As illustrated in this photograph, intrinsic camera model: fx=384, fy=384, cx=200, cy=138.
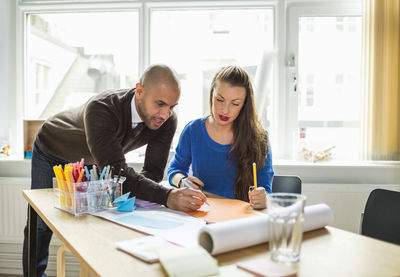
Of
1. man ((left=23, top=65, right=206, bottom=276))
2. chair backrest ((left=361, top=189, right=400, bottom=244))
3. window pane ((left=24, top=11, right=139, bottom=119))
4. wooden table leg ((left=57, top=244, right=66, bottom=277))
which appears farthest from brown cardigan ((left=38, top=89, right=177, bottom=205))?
window pane ((left=24, top=11, right=139, bottom=119))

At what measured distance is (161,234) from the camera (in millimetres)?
1083

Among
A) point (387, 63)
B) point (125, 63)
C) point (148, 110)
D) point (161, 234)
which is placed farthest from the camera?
point (125, 63)

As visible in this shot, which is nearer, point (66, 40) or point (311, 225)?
point (311, 225)

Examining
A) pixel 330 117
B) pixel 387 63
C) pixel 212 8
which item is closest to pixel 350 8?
pixel 387 63

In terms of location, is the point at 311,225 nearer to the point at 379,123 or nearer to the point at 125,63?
the point at 379,123

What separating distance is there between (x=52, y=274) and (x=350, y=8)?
305 cm

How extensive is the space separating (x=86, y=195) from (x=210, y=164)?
747 mm

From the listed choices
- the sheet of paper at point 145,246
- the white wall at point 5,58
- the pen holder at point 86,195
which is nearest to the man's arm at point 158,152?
the pen holder at point 86,195

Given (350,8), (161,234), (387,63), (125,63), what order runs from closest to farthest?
(161,234), (387,63), (350,8), (125,63)

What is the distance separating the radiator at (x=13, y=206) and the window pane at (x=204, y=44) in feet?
4.27

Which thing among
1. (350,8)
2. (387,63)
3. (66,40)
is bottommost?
(387,63)

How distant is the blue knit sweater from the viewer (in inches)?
75.2

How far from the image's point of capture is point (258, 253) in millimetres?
955

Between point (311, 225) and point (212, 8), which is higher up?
point (212, 8)
